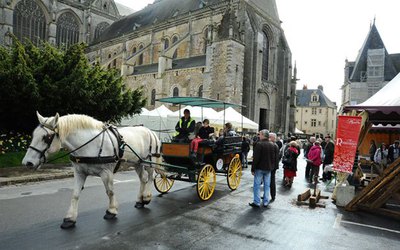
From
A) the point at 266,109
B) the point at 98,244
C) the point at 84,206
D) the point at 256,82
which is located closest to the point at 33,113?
the point at 84,206

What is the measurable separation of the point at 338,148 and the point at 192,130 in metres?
3.58

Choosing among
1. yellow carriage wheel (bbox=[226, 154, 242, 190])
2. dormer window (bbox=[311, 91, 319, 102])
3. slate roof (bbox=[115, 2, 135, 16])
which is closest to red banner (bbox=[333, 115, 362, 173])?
yellow carriage wheel (bbox=[226, 154, 242, 190])

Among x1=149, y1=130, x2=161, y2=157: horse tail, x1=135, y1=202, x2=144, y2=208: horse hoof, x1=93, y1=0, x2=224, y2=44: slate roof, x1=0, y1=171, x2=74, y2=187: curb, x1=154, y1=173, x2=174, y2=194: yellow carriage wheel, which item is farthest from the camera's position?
x1=93, y1=0, x2=224, y2=44: slate roof

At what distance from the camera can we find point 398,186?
6016 millimetres

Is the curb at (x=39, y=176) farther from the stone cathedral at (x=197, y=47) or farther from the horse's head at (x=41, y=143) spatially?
the stone cathedral at (x=197, y=47)

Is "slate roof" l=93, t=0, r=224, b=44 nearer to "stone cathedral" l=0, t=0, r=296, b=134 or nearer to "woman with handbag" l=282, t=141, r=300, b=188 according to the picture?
"stone cathedral" l=0, t=0, r=296, b=134

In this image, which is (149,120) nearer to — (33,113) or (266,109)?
(33,113)

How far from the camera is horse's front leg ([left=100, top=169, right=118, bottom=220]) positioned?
15.5ft

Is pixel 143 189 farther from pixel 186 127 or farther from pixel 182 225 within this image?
pixel 186 127

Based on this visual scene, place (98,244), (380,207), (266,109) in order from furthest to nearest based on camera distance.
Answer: (266,109)
(380,207)
(98,244)

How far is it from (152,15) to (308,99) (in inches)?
1534

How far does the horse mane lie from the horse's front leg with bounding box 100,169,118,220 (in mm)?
817

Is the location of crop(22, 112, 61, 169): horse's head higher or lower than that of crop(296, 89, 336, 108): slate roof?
lower

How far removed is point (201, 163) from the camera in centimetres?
664
